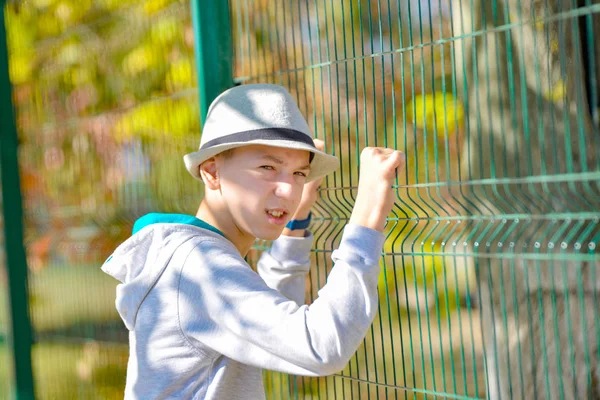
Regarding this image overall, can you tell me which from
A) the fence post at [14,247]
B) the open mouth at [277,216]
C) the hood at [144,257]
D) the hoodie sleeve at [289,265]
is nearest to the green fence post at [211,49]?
the hoodie sleeve at [289,265]

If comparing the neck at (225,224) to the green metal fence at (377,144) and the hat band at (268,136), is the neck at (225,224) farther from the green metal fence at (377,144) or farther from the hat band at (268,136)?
the green metal fence at (377,144)

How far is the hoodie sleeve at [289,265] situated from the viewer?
2908 millimetres

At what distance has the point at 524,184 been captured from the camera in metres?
2.55

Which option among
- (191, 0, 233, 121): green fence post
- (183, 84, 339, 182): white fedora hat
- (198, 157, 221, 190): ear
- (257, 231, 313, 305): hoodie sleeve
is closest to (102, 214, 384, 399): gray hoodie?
(198, 157, 221, 190): ear

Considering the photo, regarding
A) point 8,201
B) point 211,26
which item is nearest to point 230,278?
point 211,26

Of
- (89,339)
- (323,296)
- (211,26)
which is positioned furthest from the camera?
(89,339)

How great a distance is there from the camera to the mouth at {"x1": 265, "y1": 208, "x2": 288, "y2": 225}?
2.31m

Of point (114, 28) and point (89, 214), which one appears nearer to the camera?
point (114, 28)

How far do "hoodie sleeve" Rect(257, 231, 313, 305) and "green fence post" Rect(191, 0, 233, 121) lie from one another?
2.87ft

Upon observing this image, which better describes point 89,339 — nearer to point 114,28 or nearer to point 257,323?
point 114,28

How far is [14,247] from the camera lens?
17.5 ft

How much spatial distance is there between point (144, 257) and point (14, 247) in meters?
3.24

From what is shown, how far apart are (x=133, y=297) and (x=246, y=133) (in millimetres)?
520

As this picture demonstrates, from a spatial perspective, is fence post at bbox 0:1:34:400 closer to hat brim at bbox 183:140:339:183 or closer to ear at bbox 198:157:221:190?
hat brim at bbox 183:140:339:183
